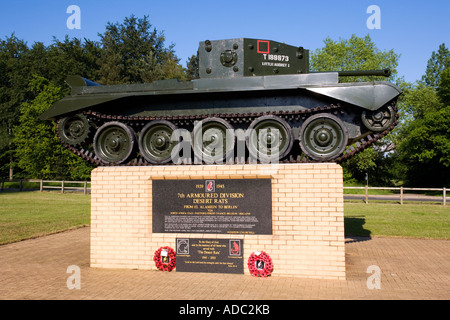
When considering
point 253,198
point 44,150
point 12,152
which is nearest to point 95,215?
point 253,198

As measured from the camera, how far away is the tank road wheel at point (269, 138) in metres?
8.69

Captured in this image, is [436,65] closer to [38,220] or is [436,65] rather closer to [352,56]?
[352,56]

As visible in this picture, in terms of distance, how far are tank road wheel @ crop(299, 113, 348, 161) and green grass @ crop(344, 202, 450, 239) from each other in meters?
5.95

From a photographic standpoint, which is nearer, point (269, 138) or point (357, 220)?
point (269, 138)

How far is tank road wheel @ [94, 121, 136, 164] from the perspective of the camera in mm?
9359

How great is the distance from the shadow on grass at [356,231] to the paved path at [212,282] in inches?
91.1

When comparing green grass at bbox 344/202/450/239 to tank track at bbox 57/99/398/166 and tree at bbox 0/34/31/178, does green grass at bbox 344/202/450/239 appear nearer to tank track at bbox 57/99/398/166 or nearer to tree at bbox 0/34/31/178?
tank track at bbox 57/99/398/166

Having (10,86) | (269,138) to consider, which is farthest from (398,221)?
(10,86)

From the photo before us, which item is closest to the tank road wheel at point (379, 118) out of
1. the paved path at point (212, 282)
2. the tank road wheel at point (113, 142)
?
the paved path at point (212, 282)

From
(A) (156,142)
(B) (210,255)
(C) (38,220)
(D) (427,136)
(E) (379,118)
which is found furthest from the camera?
(D) (427,136)

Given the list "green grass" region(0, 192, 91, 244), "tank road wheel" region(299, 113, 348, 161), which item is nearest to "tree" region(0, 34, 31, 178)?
"green grass" region(0, 192, 91, 244)

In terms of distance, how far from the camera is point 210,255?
26.6 ft

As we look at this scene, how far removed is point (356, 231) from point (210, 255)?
7.70 metres

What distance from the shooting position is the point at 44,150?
40156mm
